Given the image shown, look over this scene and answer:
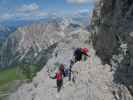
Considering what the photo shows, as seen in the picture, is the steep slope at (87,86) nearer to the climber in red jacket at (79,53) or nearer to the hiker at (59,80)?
the hiker at (59,80)

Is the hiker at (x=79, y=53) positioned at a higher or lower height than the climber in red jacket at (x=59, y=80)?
higher

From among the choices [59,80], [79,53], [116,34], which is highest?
[116,34]

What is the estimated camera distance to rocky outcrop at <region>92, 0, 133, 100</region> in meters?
28.8

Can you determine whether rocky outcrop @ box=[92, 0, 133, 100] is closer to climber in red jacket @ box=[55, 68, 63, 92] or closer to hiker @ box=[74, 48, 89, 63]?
hiker @ box=[74, 48, 89, 63]

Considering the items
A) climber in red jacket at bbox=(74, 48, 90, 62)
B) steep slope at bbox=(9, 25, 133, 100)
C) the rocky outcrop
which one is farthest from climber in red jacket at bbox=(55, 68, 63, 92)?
the rocky outcrop

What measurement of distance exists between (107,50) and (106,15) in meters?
5.26

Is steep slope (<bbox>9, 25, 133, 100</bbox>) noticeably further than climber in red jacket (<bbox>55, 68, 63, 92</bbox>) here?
No

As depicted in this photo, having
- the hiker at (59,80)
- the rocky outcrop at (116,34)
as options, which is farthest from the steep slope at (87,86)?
the rocky outcrop at (116,34)

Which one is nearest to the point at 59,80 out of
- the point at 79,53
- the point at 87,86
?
the point at 79,53

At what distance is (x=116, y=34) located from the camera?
107 feet

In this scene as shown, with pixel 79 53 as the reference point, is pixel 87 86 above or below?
below

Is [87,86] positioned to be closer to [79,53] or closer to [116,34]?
[79,53]

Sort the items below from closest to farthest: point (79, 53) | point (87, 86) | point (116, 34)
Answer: point (116, 34) → point (87, 86) → point (79, 53)

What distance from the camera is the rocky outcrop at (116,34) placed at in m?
28.8
